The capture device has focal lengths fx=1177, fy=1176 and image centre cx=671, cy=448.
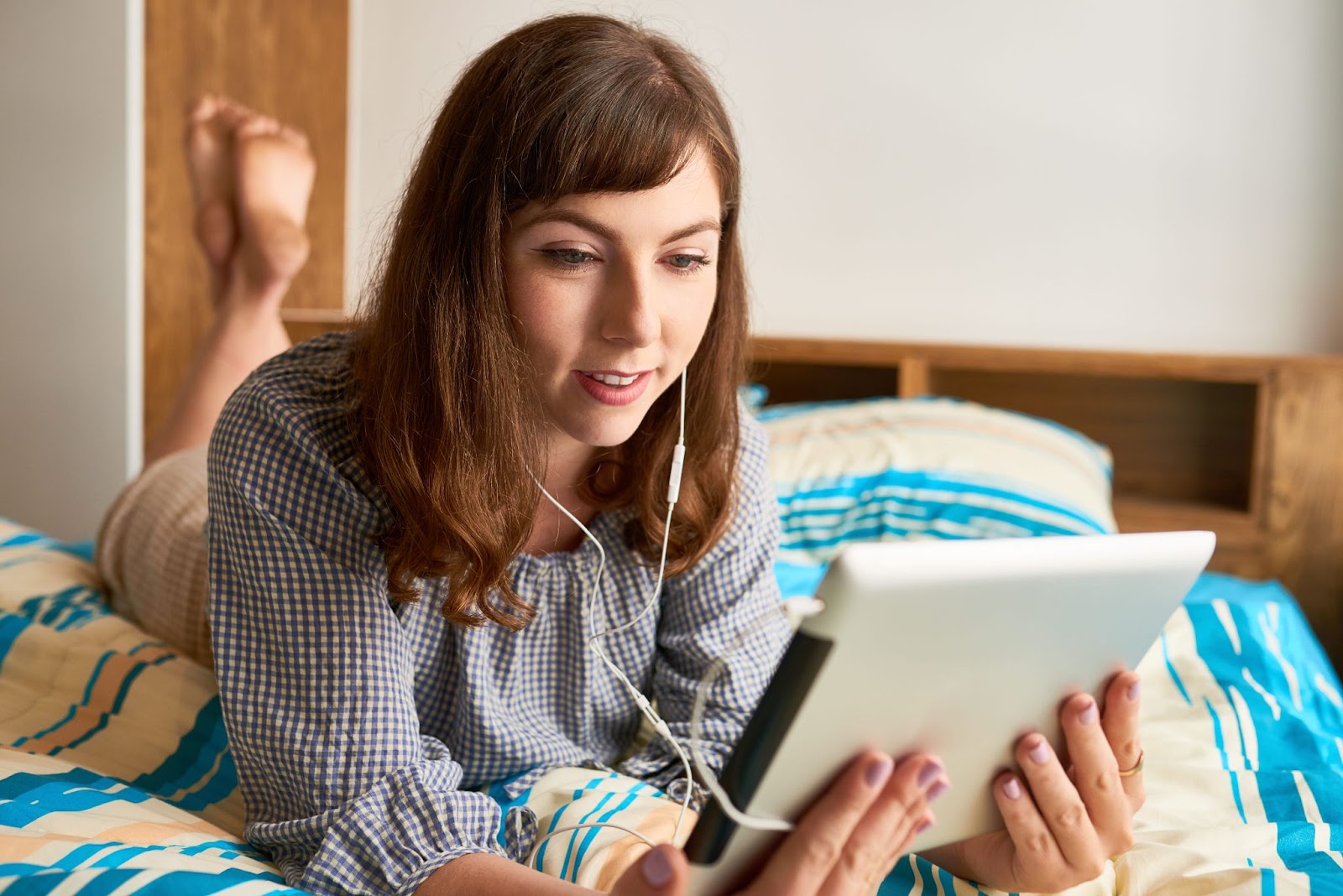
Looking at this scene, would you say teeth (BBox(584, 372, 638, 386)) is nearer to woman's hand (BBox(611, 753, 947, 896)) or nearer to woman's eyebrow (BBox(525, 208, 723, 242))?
woman's eyebrow (BBox(525, 208, 723, 242))

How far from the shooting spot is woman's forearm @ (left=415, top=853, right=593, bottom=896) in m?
0.70

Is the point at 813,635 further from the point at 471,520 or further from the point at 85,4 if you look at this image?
the point at 85,4

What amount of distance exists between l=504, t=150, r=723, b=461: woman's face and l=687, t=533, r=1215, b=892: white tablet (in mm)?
331

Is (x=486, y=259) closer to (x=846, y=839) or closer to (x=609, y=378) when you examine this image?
(x=609, y=378)

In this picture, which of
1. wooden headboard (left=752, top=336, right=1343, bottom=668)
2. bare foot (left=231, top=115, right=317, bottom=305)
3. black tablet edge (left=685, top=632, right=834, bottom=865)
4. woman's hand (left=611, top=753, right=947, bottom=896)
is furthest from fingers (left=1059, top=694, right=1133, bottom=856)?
bare foot (left=231, top=115, right=317, bottom=305)

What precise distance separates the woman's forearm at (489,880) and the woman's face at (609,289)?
0.31m

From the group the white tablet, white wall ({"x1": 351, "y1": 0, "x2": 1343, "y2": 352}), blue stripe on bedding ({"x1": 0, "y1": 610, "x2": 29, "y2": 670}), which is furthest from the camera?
white wall ({"x1": 351, "y1": 0, "x2": 1343, "y2": 352})

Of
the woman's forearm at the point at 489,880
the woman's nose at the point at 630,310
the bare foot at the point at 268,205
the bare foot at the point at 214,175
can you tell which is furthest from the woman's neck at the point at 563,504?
the bare foot at the point at 214,175

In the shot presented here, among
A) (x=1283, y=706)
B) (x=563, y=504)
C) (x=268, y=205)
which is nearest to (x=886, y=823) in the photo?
(x=563, y=504)

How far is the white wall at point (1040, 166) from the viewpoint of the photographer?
7.09 ft

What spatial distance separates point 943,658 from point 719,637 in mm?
462

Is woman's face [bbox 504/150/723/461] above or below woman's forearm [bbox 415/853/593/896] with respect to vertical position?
above

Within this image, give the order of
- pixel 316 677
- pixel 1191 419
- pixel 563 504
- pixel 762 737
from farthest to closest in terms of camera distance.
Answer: pixel 1191 419, pixel 563 504, pixel 316 677, pixel 762 737

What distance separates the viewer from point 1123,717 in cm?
72
